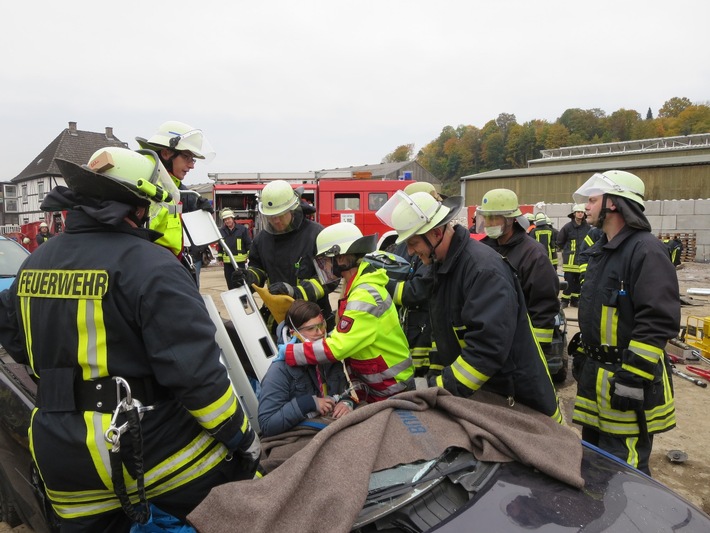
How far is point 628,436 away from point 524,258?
1514mm

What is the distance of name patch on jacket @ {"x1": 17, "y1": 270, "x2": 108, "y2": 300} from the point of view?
5.25ft

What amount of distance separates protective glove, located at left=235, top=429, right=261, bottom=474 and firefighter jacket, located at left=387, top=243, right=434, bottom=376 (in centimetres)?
188

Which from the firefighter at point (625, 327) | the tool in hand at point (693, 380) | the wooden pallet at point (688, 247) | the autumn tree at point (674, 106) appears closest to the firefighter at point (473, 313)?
the firefighter at point (625, 327)

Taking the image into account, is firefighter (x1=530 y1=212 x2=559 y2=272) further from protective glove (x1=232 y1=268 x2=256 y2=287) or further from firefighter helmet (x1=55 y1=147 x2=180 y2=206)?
firefighter helmet (x1=55 y1=147 x2=180 y2=206)

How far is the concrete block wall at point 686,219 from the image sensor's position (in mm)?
17141

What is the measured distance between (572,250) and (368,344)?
25.8 feet

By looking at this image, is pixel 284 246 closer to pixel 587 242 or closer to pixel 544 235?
pixel 587 242

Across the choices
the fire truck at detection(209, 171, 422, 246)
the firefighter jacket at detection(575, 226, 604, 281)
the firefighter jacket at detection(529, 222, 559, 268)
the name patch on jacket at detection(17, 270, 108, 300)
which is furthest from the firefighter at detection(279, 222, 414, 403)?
the fire truck at detection(209, 171, 422, 246)

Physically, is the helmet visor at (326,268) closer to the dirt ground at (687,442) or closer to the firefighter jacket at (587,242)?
the dirt ground at (687,442)

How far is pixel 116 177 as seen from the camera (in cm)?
178

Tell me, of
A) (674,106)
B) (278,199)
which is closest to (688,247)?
(278,199)

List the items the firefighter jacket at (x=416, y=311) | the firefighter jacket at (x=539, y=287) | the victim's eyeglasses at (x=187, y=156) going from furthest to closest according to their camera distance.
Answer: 1. the firefighter jacket at (x=539, y=287)
2. the firefighter jacket at (x=416, y=311)
3. the victim's eyeglasses at (x=187, y=156)

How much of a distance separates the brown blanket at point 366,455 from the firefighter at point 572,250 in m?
7.63

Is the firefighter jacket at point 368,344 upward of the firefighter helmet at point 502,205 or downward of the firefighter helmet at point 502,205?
downward
